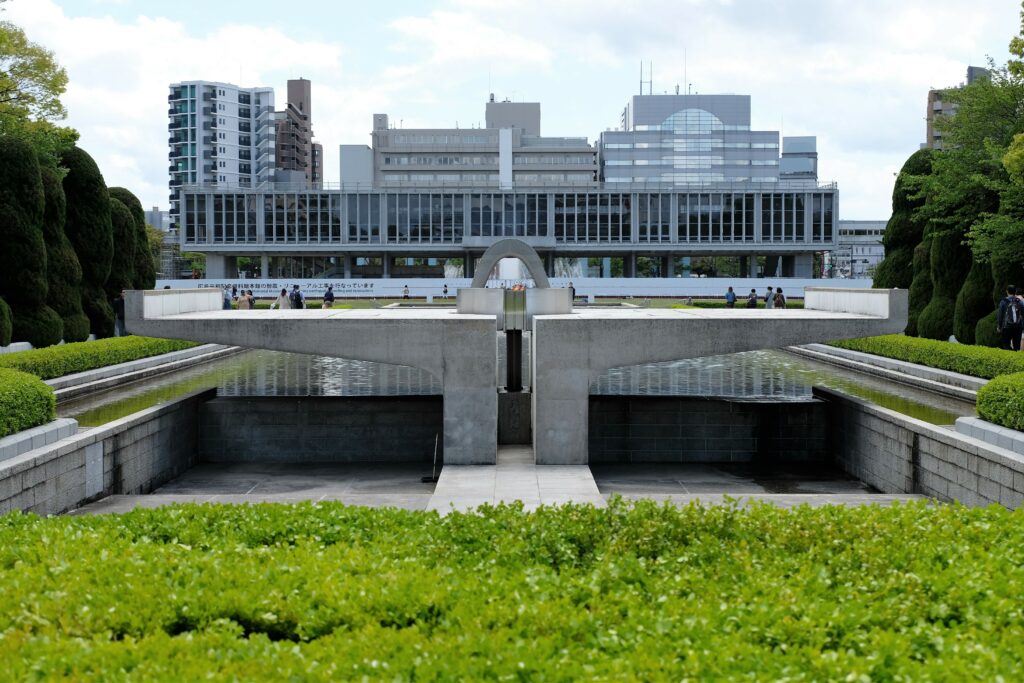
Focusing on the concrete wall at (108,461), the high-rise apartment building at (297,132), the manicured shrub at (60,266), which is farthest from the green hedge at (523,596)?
the high-rise apartment building at (297,132)

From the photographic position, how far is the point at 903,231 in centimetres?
3353

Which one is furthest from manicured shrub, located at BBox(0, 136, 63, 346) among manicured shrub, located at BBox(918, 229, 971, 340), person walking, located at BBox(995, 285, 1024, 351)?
manicured shrub, located at BBox(918, 229, 971, 340)

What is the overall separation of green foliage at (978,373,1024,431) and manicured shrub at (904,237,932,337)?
59.4 feet

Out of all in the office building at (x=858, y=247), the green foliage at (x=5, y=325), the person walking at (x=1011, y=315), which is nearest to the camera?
the person walking at (x=1011, y=315)

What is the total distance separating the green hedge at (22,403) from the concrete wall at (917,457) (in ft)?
40.9

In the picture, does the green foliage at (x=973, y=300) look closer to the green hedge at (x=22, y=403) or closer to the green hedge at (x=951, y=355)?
the green hedge at (x=951, y=355)

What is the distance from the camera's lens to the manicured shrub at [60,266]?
28.6 metres

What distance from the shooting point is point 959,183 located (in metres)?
28.6

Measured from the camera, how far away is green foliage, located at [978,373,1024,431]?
13.3 meters

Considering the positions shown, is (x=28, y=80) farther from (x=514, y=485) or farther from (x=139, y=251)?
(x=514, y=485)

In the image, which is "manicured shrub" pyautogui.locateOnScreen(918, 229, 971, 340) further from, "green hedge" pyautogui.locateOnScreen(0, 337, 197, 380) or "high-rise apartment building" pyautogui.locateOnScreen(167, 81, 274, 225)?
"high-rise apartment building" pyautogui.locateOnScreen(167, 81, 274, 225)

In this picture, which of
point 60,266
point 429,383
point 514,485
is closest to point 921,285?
point 429,383

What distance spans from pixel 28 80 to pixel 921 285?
1229 inches

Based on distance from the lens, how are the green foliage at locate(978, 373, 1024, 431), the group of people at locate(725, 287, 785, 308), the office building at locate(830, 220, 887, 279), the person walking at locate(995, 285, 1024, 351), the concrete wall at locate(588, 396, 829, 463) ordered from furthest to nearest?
the office building at locate(830, 220, 887, 279)
the group of people at locate(725, 287, 785, 308)
the person walking at locate(995, 285, 1024, 351)
the concrete wall at locate(588, 396, 829, 463)
the green foliage at locate(978, 373, 1024, 431)
